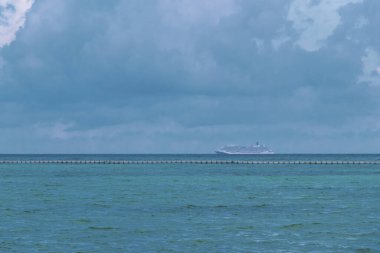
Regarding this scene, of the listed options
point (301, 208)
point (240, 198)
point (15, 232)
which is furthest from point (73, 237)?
point (240, 198)

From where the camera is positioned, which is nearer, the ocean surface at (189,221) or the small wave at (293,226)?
the ocean surface at (189,221)

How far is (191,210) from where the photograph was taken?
170 feet

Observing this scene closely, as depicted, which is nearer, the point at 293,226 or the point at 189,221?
the point at 293,226

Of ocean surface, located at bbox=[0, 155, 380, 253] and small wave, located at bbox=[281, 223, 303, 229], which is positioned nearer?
ocean surface, located at bbox=[0, 155, 380, 253]

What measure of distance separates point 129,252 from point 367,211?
23.7 m

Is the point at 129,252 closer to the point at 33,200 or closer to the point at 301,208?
the point at 301,208

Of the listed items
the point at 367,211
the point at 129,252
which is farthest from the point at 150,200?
the point at 129,252

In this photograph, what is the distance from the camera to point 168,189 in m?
76.2

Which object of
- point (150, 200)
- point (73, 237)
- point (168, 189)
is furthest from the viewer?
point (168, 189)

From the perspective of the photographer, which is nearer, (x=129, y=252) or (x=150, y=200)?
(x=129, y=252)

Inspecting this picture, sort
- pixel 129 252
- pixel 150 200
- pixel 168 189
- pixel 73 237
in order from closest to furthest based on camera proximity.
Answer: pixel 129 252
pixel 73 237
pixel 150 200
pixel 168 189

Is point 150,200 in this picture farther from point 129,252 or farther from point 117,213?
point 129,252

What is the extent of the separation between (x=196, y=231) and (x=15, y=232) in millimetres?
10392

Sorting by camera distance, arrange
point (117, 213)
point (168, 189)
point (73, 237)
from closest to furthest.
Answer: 1. point (73, 237)
2. point (117, 213)
3. point (168, 189)
